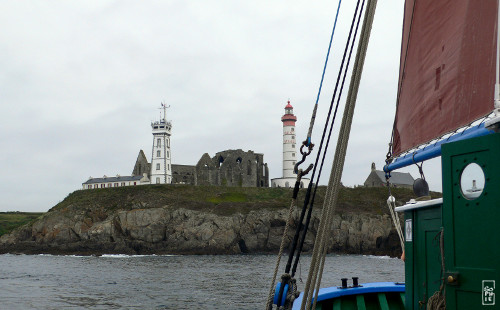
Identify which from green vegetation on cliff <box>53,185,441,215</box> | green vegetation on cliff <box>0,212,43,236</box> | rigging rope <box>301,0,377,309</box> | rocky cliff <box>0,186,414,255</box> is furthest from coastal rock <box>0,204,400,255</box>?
rigging rope <box>301,0,377,309</box>

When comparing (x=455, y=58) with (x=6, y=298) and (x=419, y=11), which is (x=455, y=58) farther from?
(x=6, y=298)

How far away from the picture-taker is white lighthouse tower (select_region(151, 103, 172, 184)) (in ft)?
327

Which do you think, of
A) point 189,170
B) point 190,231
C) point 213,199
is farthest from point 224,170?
point 190,231

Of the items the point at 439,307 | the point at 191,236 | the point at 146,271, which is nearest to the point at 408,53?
the point at 439,307

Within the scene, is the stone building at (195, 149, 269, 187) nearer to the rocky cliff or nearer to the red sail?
the rocky cliff

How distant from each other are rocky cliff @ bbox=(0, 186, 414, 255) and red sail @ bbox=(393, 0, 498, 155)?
66.3 m

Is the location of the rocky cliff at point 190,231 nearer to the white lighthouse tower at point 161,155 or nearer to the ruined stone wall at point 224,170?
the white lighthouse tower at point 161,155

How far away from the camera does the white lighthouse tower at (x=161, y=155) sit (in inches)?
3927

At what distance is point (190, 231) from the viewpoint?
7531 cm

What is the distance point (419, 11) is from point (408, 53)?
26.8 inches

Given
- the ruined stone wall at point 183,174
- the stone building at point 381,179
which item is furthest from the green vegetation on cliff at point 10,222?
the stone building at point 381,179

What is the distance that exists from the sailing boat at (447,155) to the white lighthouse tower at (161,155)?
93345 mm

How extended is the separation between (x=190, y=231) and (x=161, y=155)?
28.8 metres

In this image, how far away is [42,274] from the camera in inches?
1676
